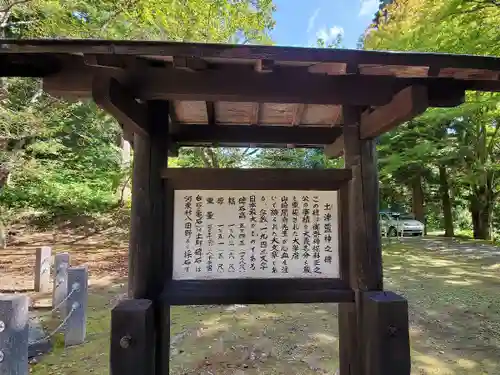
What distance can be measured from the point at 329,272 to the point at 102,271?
737cm

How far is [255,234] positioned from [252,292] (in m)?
0.41

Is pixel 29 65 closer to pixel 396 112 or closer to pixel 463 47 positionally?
pixel 396 112

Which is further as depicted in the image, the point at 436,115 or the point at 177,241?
the point at 436,115

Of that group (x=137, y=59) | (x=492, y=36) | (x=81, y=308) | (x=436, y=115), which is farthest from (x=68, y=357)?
(x=436, y=115)

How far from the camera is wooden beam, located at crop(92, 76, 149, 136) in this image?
5.71 ft

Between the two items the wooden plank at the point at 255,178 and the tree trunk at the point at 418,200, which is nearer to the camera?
the wooden plank at the point at 255,178

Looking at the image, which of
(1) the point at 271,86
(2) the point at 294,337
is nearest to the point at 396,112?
(1) the point at 271,86

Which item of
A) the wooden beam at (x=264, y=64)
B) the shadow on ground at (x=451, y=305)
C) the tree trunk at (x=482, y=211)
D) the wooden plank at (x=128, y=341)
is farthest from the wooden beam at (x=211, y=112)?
the tree trunk at (x=482, y=211)

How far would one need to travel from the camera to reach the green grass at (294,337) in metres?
3.55

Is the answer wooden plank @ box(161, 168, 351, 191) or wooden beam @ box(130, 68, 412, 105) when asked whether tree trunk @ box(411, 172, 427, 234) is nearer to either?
wooden plank @ box(161, 168, 351, 191)

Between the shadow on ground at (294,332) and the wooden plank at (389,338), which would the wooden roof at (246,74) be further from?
the shadow on ground at (294,332)

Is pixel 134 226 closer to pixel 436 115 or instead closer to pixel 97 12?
pixel 436 115

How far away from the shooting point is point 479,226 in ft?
45.9

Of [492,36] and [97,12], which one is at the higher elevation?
[97,12]
